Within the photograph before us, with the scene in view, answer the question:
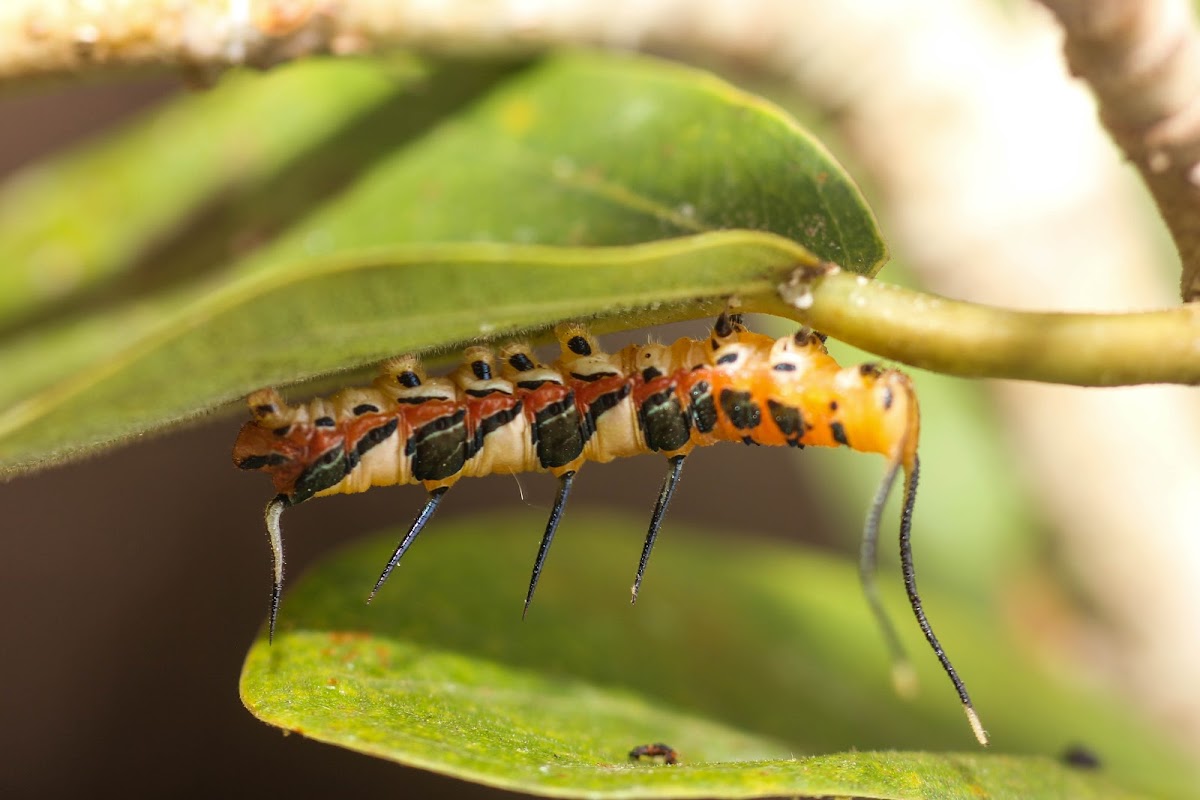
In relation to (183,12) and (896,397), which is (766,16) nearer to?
(896,397)

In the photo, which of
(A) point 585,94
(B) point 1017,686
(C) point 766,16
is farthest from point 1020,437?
(A) point 585,94

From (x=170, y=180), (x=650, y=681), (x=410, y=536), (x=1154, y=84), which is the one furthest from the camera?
(x=170, y=180)

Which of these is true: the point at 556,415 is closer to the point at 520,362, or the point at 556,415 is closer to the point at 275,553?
the point at 520,362

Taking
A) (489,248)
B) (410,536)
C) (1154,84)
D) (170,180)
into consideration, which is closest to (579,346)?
(410,536)

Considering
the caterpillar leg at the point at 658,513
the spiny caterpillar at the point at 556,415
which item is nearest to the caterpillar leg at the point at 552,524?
the spiny caterpillar at the point at 556,415

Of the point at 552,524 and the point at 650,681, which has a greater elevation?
the point at 552,524

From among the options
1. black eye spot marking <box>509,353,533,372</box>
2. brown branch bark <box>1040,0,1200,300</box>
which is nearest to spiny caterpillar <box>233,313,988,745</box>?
black eye spot marking <box>509,353,533,372</box>

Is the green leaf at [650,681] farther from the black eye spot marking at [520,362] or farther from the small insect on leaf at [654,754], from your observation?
the black eye spot marking at [520,362]
